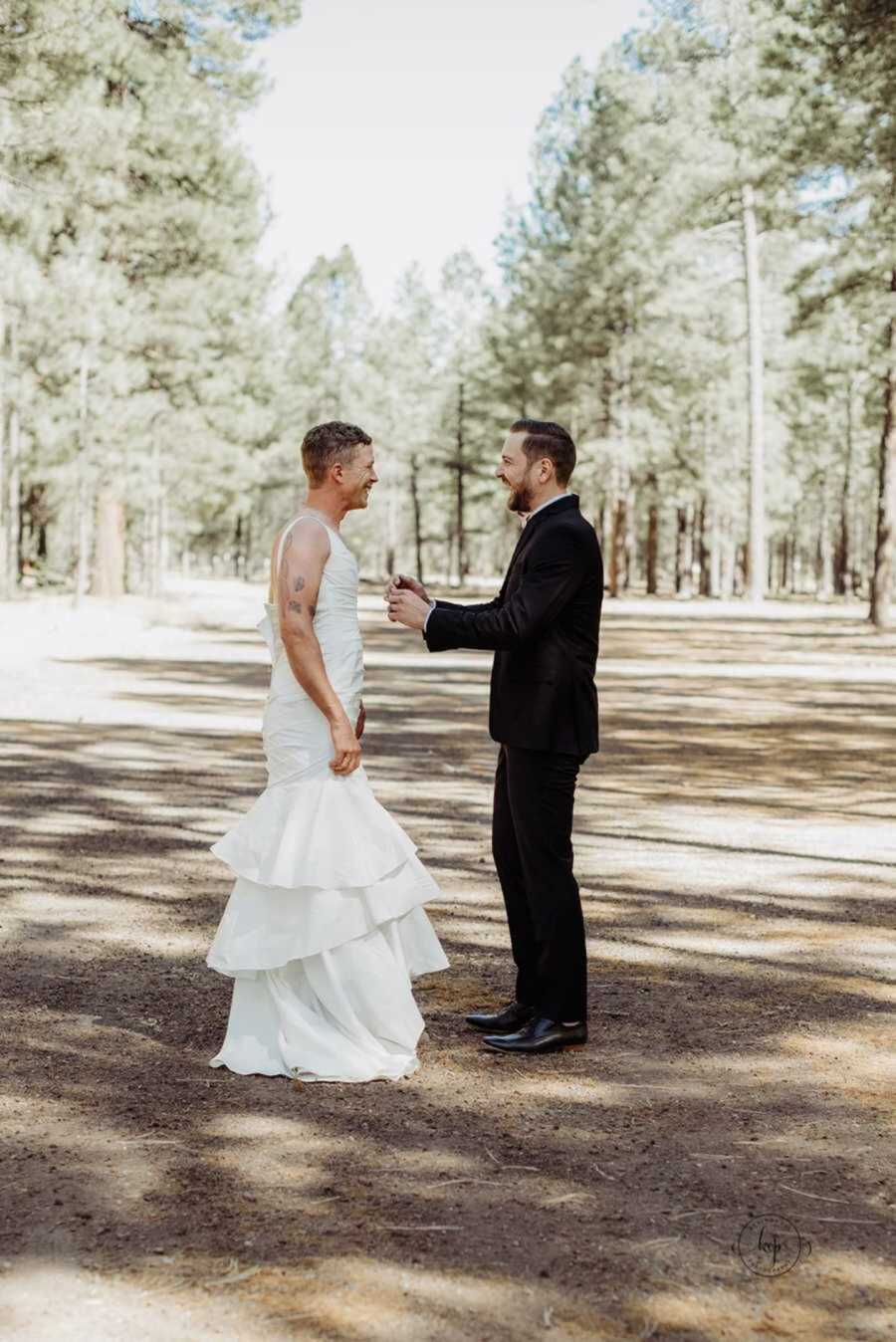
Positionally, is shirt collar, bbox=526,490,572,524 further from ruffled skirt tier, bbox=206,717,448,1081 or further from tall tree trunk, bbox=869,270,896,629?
tall tree trunk, bbox=869,270,896,629

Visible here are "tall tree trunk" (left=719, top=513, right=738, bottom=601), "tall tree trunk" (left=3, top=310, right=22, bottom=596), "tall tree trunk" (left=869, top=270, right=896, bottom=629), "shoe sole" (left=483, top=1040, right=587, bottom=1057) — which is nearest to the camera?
"shoe sole" (left=483, top=1040, right=587, bottom=1057)

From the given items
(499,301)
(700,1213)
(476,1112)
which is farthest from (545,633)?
(499,301)

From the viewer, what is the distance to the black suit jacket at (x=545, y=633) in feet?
16.9

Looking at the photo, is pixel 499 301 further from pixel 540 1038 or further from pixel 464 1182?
pixel 464 1182

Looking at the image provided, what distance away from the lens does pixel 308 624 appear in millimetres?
5078

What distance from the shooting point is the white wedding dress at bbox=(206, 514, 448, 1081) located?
196 inches

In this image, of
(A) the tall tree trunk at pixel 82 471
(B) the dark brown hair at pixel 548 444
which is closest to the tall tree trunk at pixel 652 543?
(A) the tall tree trunk at pixel 82 471

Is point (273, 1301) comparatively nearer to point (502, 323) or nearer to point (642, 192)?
point (642, 192)

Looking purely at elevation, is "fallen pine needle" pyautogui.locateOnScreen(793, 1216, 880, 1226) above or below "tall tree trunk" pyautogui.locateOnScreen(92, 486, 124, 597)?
below

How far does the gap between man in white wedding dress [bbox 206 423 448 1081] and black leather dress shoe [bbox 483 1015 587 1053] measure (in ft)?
1.16

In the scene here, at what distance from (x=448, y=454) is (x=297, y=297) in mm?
16097

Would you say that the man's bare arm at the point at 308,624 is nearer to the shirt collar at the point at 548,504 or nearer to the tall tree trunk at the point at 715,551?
the shirt collar at the point at 548,504

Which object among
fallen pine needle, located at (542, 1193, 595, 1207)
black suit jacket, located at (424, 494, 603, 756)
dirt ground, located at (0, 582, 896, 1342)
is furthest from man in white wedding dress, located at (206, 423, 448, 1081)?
fallen pine needle, located at (542, 1193, 595, 1207)

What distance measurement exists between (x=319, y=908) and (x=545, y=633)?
4.14 feet
